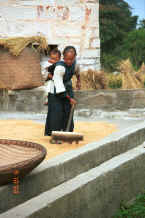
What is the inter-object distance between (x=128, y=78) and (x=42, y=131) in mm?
4581

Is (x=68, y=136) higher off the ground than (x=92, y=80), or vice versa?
(x=92, y=80)

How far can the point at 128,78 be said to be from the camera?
10.7m

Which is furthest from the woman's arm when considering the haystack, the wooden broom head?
the haystack

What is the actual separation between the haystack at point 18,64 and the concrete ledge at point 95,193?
4.23 m

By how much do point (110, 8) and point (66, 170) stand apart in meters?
26.1

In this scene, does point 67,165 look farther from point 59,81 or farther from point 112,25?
point 112,25

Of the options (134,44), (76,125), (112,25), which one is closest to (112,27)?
(112,25)

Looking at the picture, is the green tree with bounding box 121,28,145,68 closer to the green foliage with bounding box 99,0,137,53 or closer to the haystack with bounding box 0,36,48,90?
the green foliage with bounding box 99,0,137,53

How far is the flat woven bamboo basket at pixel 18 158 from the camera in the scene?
3.30 meters

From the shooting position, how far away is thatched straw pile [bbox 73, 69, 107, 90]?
9.74 metres

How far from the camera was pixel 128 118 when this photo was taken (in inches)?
320

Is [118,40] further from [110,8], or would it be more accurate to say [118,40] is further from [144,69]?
[144,69]

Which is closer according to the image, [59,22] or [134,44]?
[59,22]

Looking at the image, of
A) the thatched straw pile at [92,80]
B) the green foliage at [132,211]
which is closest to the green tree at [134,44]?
the thatched straw pile at [92,80]
